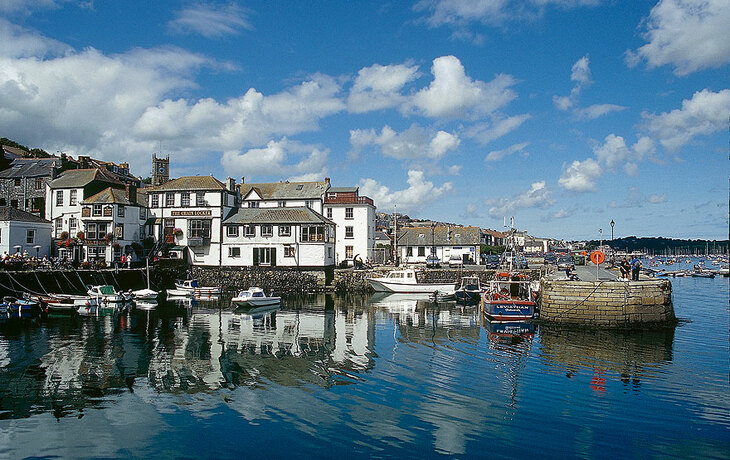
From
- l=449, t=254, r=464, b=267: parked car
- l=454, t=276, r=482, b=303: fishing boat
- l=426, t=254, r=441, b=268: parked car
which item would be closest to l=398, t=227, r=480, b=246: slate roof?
l=449, t=254, r=464, b=267: parked car

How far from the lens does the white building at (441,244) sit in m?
74.5

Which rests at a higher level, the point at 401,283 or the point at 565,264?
the point at 565,264

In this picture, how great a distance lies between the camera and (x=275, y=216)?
6378 centimetres

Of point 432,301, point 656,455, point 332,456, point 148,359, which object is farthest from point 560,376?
point 432,301

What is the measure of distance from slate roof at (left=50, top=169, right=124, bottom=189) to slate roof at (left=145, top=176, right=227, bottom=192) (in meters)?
6.42

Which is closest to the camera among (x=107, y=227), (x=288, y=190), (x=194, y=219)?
(x=107, y=227)

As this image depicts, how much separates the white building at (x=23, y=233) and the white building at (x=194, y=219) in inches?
494

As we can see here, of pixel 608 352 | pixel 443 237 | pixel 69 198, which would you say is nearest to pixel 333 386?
pixel 608 352

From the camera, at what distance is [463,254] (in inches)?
2931

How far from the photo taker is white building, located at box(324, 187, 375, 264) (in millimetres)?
68625

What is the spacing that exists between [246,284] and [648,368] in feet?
158

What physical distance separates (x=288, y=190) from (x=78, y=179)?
27795mm

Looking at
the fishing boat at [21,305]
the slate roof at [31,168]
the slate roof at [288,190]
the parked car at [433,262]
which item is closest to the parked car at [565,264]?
the parked car at [433,262]

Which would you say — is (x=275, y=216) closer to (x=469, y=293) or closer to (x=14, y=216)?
(x=469, y=293)
